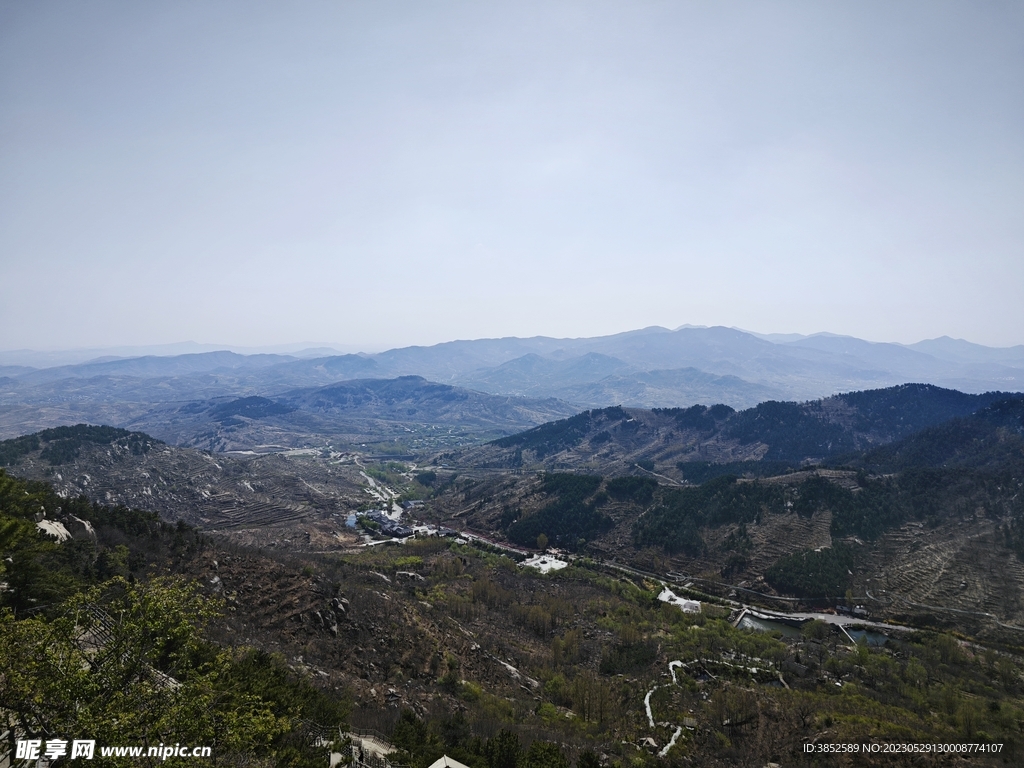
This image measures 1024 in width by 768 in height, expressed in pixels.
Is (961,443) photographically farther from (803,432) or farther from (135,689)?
(135,689)

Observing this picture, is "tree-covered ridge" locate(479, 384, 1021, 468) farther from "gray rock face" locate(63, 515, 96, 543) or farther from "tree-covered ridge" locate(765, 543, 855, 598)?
"gray rock face" locate(63, 515, 96, 543)

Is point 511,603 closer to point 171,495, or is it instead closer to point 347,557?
point 347,557

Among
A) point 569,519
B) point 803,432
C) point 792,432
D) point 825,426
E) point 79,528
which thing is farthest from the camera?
point 792,432

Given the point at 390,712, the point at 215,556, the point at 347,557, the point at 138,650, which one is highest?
the point at 138,650

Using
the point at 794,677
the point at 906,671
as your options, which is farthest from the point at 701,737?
the point at 906,671

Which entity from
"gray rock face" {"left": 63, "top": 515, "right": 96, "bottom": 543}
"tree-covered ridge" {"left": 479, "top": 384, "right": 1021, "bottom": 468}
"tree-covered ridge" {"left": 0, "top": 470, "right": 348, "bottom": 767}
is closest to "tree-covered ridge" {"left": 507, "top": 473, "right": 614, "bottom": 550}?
"tree-covered ridge" {"left": 479, "top": 384, "right": 1021, "bottom": 468}

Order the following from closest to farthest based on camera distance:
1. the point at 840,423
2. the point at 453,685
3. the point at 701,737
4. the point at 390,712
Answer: the point at 390,712, the point at 701,737, the point at 453,685, the point at 840,423

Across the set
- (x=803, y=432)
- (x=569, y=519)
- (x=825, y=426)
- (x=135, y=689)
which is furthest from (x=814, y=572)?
(x=825, y=426)

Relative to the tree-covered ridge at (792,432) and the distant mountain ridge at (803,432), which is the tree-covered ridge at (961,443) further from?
the tree-covered ridge at (792,432)
